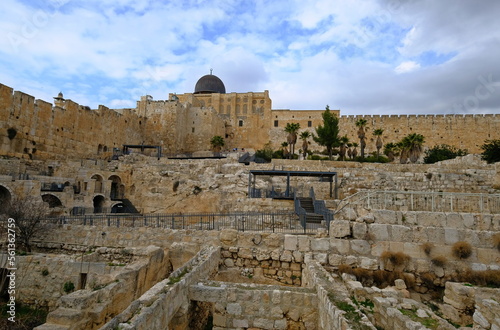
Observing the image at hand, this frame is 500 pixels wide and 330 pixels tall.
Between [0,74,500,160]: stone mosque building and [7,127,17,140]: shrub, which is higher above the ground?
[0,74,500,160]: stone mosque building

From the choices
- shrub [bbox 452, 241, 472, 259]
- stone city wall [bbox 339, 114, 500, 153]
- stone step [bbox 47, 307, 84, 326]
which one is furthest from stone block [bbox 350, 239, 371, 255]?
stone city wall [bbox 339, 114, 500, 153]

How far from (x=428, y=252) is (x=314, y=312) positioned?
179 inches

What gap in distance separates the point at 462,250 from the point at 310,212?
7.44 m

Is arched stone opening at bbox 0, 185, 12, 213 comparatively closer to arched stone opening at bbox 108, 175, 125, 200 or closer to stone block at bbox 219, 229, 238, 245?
arched stone opening at bbox 108, 175, 125, 200

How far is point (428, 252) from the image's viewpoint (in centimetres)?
812

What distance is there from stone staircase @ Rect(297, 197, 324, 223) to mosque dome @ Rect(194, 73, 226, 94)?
4420 centimetres

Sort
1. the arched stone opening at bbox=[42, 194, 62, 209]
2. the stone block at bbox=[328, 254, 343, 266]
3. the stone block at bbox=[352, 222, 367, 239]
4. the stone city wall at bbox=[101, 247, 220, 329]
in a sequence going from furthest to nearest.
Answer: the arched stone opening at bbox=[42, 194, 62, 209] → the stone block at bbox=[352, 222, 367, 239] → the stone block at bbox=[328, 254, 343, 266] → the stone city wall at bbox=[101, 247, 220, 329]

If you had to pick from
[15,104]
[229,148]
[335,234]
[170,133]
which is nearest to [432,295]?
[335,234]

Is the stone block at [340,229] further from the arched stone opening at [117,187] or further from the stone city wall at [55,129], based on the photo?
the stone city wall at [55,129]

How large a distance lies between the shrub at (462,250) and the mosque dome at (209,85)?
52.7 metres

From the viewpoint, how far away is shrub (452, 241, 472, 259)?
8008 millimetres

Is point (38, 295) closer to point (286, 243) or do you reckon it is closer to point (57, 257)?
point (57, 257)

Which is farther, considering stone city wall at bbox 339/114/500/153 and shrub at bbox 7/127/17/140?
stone city wall at bbox 339/114/500/153

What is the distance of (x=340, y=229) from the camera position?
27.9 feet
